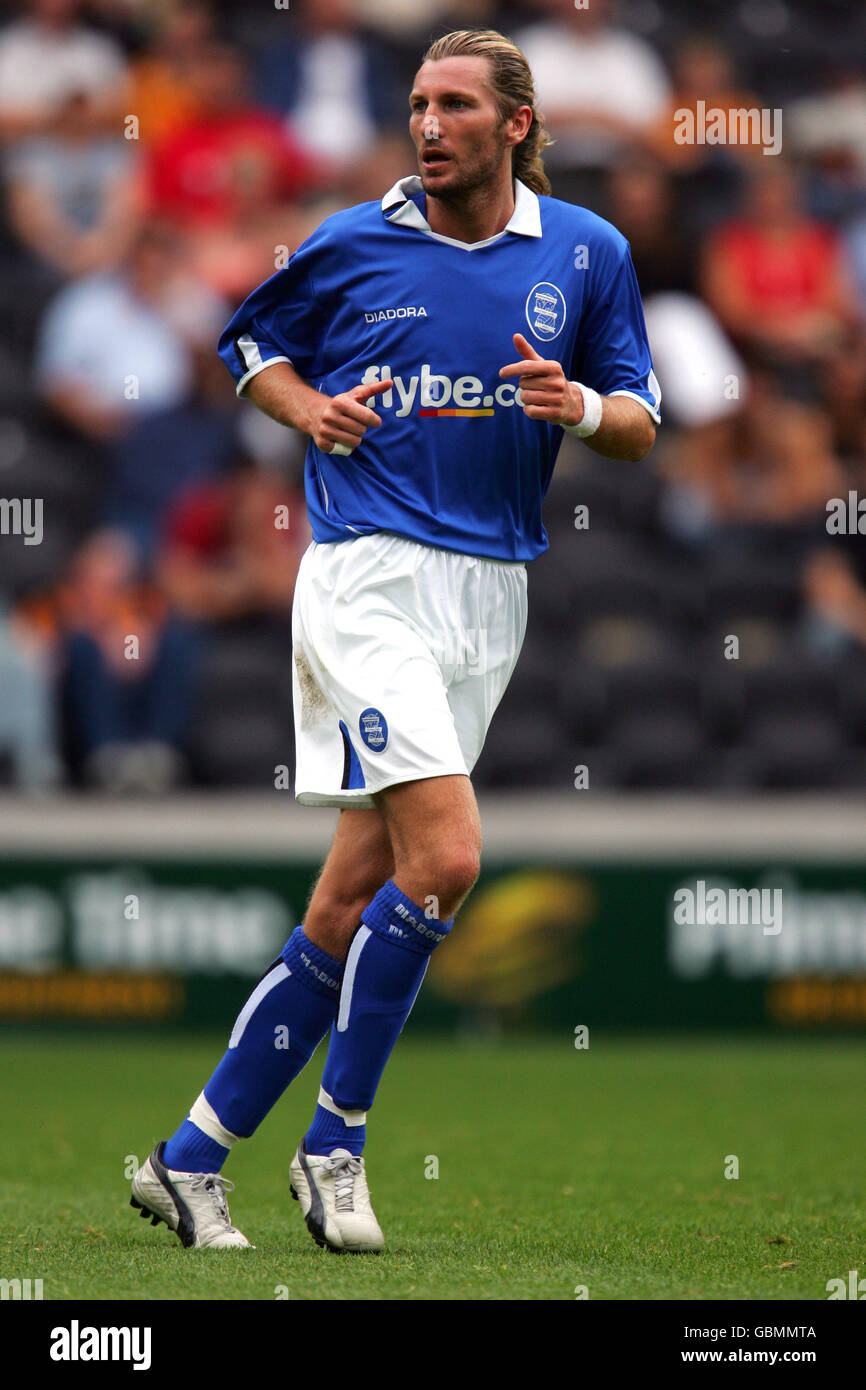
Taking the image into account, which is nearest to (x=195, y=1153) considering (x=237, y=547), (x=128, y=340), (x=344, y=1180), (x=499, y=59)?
(x=344, y=1180)

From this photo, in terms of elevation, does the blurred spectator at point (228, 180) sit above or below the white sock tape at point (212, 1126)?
above

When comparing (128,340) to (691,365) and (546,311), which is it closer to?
(691,365)

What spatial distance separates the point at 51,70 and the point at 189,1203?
8974mm

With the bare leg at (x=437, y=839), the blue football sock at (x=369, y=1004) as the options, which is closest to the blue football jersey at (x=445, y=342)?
the bare leg at (x=437, y=839)

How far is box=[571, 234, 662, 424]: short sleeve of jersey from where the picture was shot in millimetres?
4449

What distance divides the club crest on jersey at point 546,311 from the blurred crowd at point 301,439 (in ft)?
16.8

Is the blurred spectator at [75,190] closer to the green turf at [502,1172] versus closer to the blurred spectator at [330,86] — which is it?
the blurred spectator at [330,86]

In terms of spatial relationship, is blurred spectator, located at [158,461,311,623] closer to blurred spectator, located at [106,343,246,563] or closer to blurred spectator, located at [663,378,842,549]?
blurred spectator, located at [106,343,246,563]

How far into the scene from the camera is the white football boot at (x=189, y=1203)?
434cm

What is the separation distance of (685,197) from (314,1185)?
871cm

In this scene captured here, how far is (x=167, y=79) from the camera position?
11664 mm

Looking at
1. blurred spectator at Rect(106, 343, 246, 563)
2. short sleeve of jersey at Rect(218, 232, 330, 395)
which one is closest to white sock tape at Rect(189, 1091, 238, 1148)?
short sleeve of jersey at Rect(218, 232, 330, 395)

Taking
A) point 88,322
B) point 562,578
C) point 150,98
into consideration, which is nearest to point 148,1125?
point 562,578

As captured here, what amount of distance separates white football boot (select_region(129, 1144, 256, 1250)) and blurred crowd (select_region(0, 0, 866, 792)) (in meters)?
4.90
